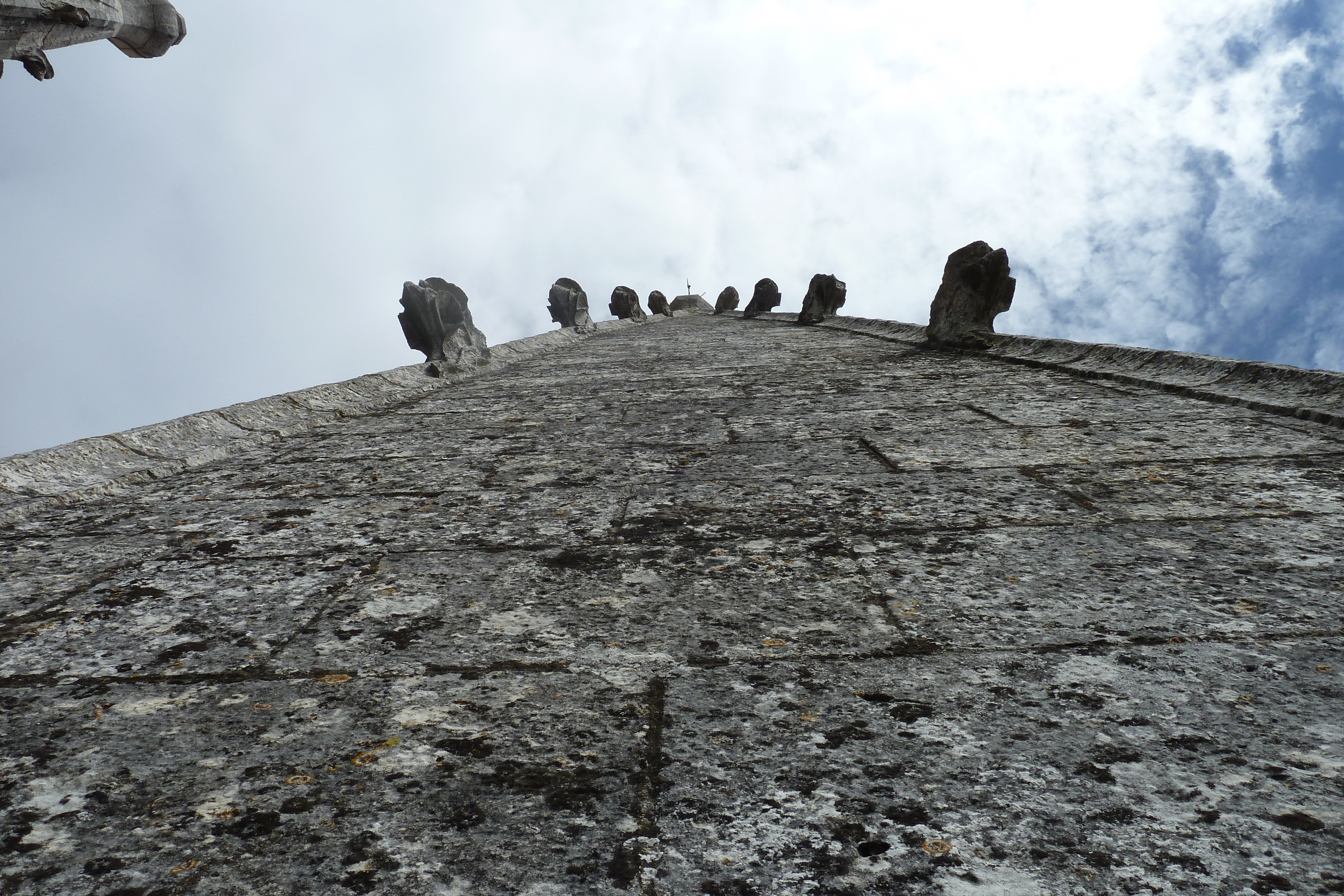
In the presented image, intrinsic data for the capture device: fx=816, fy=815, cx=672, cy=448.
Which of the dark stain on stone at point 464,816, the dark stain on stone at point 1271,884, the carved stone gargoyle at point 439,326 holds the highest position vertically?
the carved stone gargoyle at point 439,326

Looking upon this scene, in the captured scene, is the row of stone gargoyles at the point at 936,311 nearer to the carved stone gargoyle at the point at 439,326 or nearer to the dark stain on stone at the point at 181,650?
the carved stone gargoyle at the point at 439,326

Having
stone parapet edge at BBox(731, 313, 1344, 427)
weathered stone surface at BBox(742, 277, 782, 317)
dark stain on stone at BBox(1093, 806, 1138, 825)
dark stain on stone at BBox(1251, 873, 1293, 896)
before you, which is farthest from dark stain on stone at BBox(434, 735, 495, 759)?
weathered stone surface at BBox(742, 277, 782, 317)

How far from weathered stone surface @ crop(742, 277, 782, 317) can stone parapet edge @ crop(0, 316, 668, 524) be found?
923 centimetres

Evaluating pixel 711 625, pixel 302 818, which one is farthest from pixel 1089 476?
pixel 302 818

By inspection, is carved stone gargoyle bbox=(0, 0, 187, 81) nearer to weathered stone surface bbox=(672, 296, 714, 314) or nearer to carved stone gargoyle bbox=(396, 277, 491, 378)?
carved stone gargoyle bbox=(396, 277, 491, 378)

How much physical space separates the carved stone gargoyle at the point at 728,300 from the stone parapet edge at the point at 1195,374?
1283 centimetres

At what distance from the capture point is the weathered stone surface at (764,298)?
521 inches

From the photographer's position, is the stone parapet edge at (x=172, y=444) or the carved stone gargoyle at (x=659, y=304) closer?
the stone parapet edge at (x=172, y=444)

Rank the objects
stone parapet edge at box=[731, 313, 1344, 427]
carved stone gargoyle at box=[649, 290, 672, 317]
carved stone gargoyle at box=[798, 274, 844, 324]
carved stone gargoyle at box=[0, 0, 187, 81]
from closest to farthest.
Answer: stone parapet edge at box=[731, 313, 1344, 427] < carved stone gargoyle at box=[0, 0, 187, 81] < carved stone gargoyle at box=[798, 274, 844, 324] < carved stone gargoyle at box=[649, 290, 672, 317]

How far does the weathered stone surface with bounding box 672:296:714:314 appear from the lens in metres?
19.9

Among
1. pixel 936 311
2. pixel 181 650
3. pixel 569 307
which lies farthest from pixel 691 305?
pixel 181 650

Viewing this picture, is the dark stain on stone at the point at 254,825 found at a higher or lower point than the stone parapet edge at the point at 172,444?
lower

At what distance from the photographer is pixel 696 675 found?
1.23m

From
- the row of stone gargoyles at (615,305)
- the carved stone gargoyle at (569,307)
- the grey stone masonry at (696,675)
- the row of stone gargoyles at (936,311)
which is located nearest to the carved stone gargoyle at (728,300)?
the row of stone gargoyles at (615,305)
